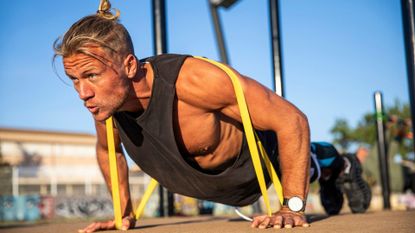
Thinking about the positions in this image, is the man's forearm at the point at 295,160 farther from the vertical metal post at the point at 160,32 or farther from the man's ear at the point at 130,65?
the vertical metal post at the point at 160,32

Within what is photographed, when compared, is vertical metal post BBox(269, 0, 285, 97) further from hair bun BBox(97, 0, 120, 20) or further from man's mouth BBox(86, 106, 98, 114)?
man's mouth BBox(86, 106, 98, 114)

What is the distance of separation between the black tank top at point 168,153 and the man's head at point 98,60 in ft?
0.51

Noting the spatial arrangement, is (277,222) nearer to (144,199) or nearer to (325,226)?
(325,226)

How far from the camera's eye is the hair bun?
2.01 meters

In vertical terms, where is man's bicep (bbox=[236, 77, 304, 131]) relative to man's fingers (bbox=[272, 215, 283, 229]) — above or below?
above

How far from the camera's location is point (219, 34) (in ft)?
16.5

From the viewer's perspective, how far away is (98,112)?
1943mm

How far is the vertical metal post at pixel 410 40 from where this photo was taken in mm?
2828

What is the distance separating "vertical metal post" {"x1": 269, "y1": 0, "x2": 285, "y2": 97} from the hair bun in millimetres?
1625

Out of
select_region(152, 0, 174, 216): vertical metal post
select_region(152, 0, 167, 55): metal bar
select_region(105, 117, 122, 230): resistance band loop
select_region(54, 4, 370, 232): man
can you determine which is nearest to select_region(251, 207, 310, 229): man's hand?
select_region(54, 4, 370, 232): man

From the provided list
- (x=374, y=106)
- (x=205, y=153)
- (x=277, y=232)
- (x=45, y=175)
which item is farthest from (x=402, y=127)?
(x=45, y=175)

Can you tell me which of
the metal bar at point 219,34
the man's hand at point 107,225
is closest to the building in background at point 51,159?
the metal bar at point 219,34

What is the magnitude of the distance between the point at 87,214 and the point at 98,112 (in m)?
17.2

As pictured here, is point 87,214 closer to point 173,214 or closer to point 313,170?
point 173,214
